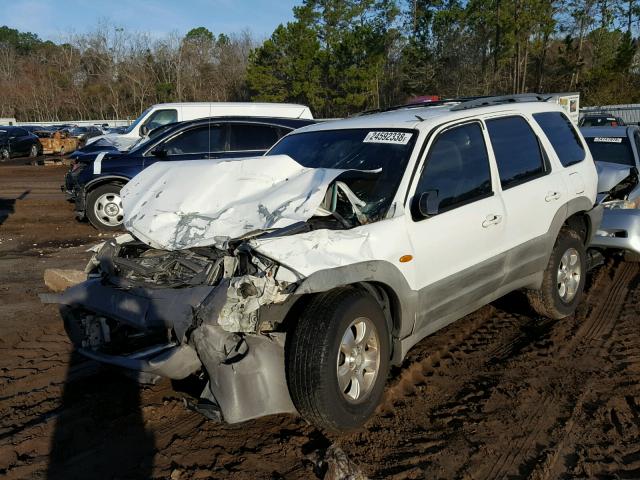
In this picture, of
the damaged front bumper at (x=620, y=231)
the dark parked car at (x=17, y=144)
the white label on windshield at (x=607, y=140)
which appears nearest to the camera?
the damaged front bumper at (x=620, y=231)

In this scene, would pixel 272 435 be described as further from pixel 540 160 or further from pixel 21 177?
pixel 21 177

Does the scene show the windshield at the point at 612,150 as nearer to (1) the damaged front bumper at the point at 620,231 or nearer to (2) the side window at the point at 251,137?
(1) the damaged front bumper at the point at 620,231

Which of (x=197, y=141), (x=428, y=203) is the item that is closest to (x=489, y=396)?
(x=428, y=203)

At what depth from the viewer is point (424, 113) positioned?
4.71 metres

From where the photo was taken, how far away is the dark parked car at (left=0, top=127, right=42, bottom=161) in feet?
87.6

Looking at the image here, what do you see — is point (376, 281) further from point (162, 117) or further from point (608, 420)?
point (162, 117)

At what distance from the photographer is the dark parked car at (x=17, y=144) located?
2669cm

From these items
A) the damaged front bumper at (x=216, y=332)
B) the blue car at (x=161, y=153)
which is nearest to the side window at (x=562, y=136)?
the damaged front bumper at (x=216, y=332)

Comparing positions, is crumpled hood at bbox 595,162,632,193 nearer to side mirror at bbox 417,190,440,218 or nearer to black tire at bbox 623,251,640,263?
black tire at bbox 623,251,640,263

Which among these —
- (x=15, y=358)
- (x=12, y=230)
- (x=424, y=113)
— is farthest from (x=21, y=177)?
(x=424, y=113)

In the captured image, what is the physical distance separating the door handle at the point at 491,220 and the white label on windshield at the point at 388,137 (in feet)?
2.78

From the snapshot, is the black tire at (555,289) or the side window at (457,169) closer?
the side window at (457,169)

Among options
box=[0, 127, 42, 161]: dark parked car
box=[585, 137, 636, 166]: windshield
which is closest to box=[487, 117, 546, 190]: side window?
box=[585, 137, 636, 166]: windshield

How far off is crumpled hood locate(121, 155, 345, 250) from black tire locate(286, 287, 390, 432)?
0.59m
